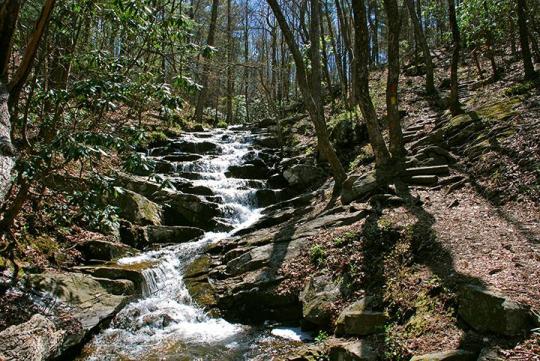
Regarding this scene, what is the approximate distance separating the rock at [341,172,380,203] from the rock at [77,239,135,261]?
5592 millimetres

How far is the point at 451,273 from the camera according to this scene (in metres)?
5.74

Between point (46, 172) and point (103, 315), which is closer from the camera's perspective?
point (46, 172)

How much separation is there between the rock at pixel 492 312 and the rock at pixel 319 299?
230 cm

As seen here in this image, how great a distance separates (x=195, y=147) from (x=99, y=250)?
9951mm

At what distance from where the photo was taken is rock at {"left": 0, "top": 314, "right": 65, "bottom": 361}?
5266 mm

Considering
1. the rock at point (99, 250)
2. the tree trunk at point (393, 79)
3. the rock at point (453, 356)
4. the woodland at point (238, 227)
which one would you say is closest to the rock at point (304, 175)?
the woodland at point (238, 227)

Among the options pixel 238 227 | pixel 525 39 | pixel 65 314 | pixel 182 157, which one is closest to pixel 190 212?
pixel 238 227

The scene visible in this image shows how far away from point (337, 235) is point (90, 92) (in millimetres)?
5268

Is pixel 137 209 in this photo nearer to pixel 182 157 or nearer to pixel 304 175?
pixel 182 157

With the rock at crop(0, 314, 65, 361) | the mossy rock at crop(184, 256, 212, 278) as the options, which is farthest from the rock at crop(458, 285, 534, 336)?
the mossy rock at crop(184, 256, 212, 278)

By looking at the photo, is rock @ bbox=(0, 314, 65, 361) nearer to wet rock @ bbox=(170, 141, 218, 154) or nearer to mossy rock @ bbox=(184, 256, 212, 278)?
mossy rock @ bbox=(184, 256, 212, 278)

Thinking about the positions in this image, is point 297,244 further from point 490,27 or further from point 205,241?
point 490,27

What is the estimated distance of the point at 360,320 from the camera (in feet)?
19.4

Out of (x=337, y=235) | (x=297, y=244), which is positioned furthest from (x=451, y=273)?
(x=297, y=244)
